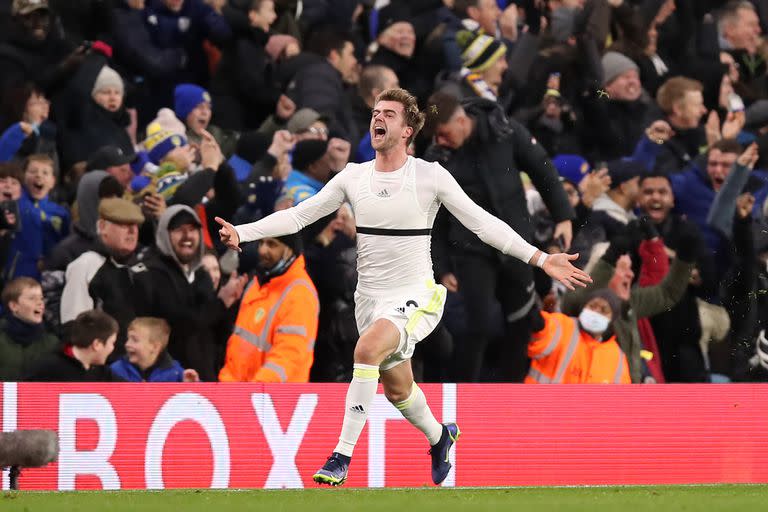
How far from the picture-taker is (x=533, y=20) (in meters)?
13.7

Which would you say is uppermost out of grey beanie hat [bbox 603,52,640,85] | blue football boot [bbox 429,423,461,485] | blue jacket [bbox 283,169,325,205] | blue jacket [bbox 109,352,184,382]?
grey beanie hat [bbox 603,52,640,85]

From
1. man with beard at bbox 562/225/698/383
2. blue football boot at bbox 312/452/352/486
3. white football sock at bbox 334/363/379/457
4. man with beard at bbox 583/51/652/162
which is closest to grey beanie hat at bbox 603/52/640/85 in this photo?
man with beard at bbox 583/51/652/162

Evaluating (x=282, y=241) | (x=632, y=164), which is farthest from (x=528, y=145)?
(x=282, y=241)

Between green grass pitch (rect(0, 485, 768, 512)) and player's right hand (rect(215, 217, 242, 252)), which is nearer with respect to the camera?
green grass pitch (rect(0, 485, 768, 512))

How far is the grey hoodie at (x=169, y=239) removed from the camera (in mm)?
10422

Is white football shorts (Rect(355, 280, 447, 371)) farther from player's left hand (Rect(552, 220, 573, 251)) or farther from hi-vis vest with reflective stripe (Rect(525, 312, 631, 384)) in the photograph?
player's left hand (Rect(552, 220, 573, 251))

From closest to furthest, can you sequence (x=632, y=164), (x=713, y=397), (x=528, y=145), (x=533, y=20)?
(x=713, y=397)
(x=528, y=145)
(x=632, y=164)
(x=533, y=20)

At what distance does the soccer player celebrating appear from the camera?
7863 mm

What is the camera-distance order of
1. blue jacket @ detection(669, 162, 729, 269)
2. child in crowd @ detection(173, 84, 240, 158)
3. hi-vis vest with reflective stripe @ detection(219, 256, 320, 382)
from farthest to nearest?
child in crowd @ detection(173, 84, 240, 158)
blue jacket @ detection(669, 162, 729, 269)
hi-vis vest with reflective stripe @ detection(219, 256, 320, 382)

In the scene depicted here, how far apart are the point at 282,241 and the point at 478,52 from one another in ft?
10.6

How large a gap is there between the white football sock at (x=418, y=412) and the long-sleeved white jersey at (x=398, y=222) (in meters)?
0.63

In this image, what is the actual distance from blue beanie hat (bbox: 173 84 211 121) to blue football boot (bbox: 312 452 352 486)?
16.5 feet

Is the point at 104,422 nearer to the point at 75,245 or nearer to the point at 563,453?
the point at 75,245

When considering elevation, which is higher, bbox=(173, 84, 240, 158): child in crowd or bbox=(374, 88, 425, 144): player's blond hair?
bbox=(374, 88, 425, 144): player's blond hair
